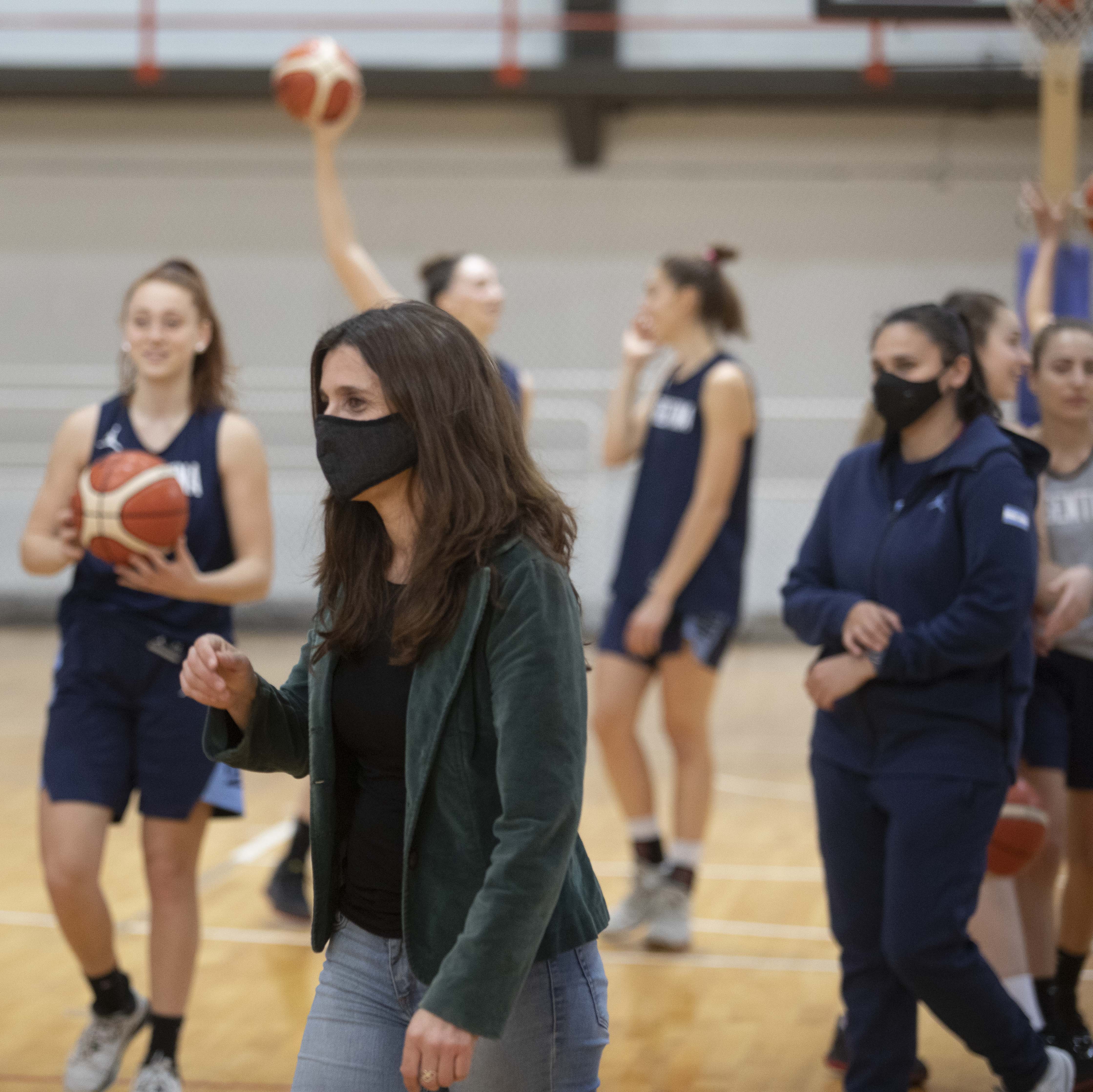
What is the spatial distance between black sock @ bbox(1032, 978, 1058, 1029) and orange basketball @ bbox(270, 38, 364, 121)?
313cm

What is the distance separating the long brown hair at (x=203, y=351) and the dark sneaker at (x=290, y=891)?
1.79 meters

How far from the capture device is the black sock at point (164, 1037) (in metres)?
3.15

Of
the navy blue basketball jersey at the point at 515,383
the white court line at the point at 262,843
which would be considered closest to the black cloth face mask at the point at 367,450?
the navy blue basketball jersey at the point at 515,383

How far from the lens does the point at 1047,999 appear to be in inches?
135

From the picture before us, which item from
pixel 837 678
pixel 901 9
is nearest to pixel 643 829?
pixel 837 678

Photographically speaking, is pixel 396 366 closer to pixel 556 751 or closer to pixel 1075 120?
pixel 556 751

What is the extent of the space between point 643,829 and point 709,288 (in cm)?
170

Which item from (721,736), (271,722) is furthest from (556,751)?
(721,736)

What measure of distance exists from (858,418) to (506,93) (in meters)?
3.53

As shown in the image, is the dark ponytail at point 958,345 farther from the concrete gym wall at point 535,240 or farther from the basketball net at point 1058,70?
the concrete gym wall at point 535,240

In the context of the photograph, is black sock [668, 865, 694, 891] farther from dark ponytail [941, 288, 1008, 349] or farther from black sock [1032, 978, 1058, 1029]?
dark ponytail [941, 288, 1008, 349]

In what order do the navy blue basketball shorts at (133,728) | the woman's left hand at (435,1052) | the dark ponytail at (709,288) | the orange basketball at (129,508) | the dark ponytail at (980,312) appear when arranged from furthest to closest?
the dark ponytail at (709,288)
the dark ponytail at (980,312)
the navy blue basketball shorts at (133,728)
the orange basketball at (129,508)
the woman's left hand at (435,1052)

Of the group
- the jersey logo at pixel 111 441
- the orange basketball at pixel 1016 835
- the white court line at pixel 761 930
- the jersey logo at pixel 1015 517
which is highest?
the jersey logo at pixel 111 441

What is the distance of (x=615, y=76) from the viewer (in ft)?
35.2
